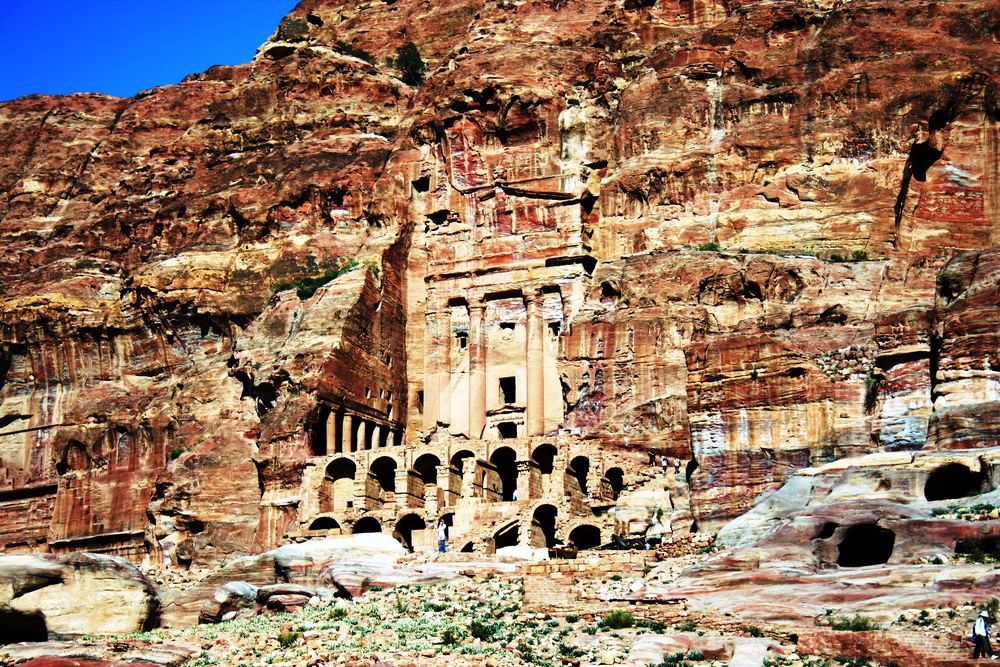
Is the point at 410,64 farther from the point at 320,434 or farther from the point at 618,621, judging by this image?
the point at 618,621

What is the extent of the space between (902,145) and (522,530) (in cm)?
3003

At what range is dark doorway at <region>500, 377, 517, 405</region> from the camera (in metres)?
104

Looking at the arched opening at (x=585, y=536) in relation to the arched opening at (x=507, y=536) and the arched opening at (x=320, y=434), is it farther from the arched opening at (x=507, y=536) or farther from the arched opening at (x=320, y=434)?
the arched opening at (x=320, y=434)

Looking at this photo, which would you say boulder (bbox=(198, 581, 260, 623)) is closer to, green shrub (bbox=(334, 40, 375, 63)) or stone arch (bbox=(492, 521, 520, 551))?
stone arch (bbox=(492, 521, 520, 551))

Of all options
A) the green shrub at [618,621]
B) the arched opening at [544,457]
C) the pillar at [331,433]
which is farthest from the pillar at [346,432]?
the green shrub at [618,621]

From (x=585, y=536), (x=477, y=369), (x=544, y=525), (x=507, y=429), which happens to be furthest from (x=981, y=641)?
(x=477, y=369)

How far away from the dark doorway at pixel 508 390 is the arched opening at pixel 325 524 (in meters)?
14.3

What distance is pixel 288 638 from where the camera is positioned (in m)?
59.7

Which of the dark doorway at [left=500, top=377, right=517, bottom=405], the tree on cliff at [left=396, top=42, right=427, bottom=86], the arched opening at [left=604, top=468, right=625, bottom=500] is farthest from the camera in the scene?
the tree on cliff at [left=396, top=42, right=427, bottom=86]

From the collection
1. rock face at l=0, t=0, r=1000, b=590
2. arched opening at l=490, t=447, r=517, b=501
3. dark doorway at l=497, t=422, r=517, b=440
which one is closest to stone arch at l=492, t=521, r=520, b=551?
rock face at l=0, t=0, r=1000, b=590

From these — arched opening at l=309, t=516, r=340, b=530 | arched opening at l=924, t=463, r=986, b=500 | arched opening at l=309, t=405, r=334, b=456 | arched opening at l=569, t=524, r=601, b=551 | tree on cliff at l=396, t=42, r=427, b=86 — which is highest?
tree on cliff at l=396, t=42, r=427, b=86

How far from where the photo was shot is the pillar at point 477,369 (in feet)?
340

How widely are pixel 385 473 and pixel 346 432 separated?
398 centimetres

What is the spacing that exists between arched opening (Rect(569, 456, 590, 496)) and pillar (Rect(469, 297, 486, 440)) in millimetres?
11120
